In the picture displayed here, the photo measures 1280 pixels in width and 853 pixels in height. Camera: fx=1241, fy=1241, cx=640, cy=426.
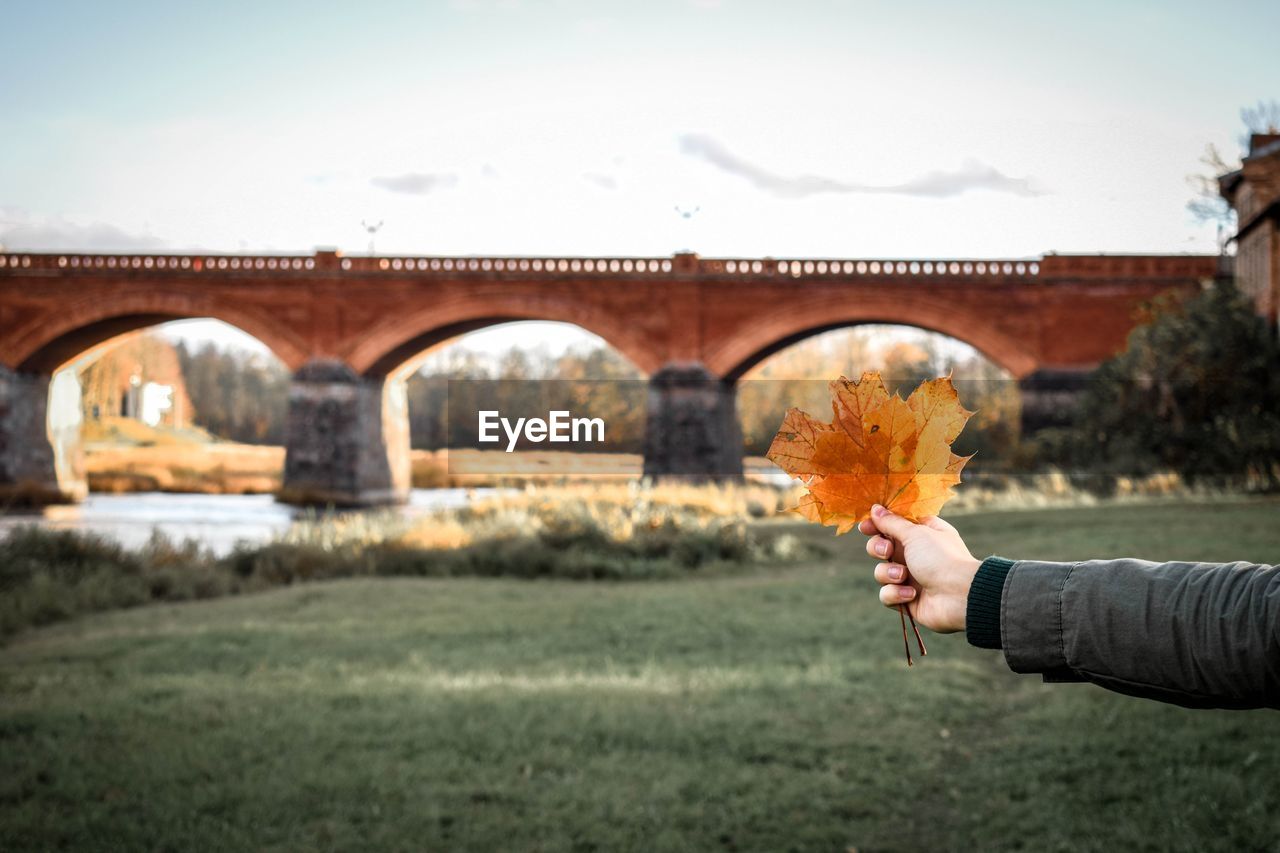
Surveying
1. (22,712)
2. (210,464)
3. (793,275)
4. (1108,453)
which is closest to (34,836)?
(22,712)

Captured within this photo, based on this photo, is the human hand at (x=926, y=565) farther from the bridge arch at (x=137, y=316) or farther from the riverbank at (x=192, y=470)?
the bridge arch at (x=137, y=316)

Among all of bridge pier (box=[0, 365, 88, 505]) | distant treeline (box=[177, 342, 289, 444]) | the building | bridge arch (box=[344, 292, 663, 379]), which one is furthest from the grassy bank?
distant treeline (box=[177, 342, 289, 444])

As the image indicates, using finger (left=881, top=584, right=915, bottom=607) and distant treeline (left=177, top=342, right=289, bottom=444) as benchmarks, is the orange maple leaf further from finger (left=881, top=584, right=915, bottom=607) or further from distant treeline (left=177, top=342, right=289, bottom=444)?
distant treeline (left=177, top=342, right=289, bottom=444)

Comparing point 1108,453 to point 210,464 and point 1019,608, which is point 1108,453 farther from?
point 210,464

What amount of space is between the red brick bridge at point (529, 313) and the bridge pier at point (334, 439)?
0.06 metres

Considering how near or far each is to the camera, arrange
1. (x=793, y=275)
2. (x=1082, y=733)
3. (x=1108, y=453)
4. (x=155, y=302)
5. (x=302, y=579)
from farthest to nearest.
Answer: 1. (x=155, y=302)
2. (x=793, y=275)
3. (x=1108, y=453)
4. (x=302, y=579)
5. (x=1082, y=733)

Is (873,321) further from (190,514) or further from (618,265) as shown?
(190,514)

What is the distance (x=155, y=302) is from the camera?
34.6m

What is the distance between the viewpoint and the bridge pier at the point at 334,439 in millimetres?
34344

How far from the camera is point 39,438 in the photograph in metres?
35.9

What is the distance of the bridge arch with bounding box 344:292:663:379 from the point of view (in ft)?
110

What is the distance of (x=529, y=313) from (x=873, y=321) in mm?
9263

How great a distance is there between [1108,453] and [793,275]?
9.99 metres

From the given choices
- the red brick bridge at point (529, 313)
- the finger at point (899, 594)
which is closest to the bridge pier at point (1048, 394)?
the red brick bridge at point (529, 313)
